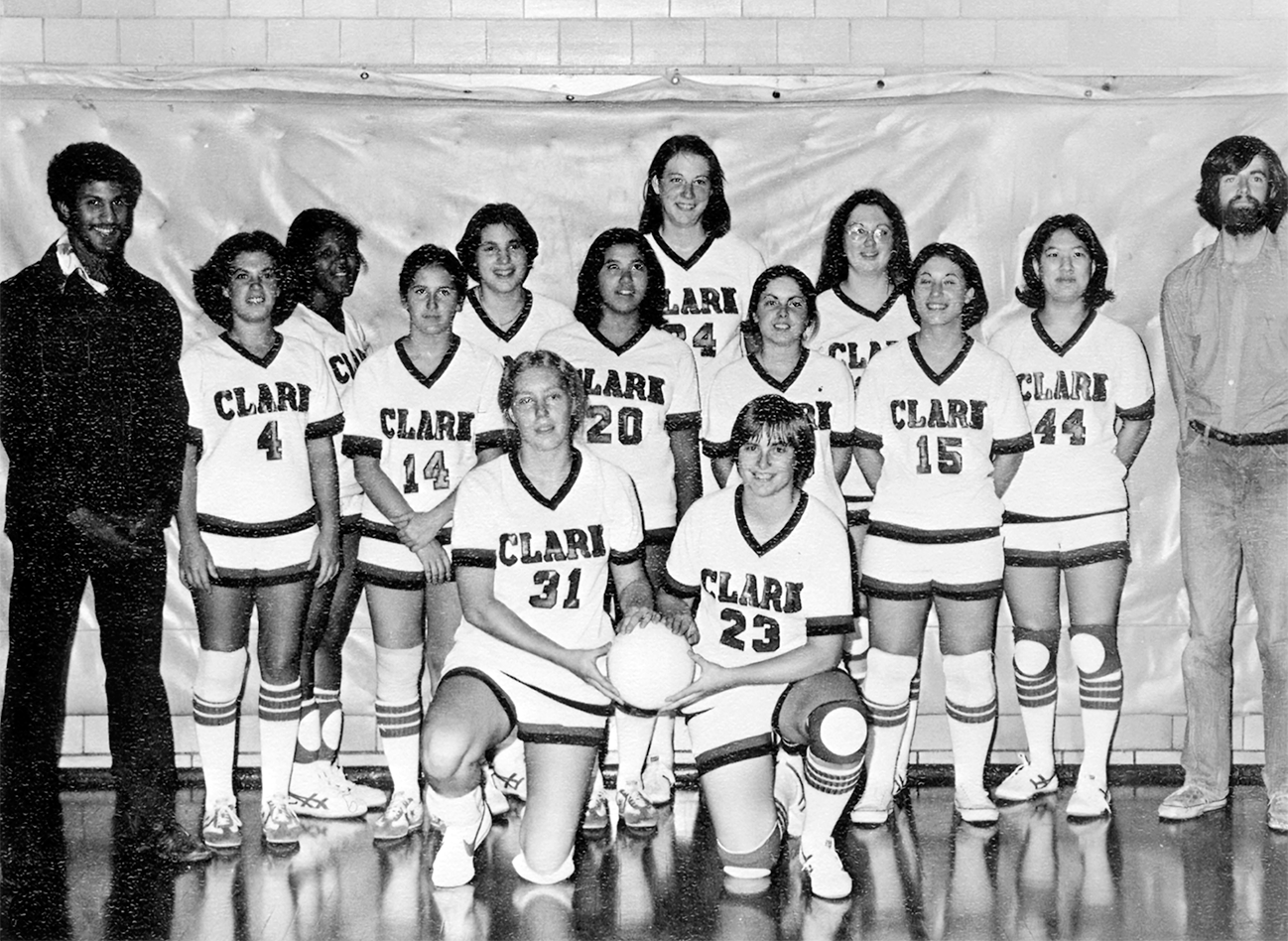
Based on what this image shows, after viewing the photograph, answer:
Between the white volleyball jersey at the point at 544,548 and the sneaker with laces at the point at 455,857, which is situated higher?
the white volleyball jersey at the point at 544,548

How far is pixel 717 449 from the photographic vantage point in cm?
488

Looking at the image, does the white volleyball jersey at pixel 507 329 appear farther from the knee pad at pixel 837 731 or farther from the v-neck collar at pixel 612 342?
the knee pad at pixel 837 731

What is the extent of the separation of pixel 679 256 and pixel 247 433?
147 centimetres

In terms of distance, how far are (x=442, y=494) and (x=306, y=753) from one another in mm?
940

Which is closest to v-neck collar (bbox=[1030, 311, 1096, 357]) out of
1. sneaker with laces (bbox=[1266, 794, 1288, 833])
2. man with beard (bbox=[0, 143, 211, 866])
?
sneaker with laces (bbox=[1266, 794, 1288, 833])

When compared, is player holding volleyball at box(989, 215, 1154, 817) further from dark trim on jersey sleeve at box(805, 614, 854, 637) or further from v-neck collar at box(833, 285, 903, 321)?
dark trim on jersey sleeve at box(805, 614, 854, 637)

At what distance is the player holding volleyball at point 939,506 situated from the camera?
4738 millimetres

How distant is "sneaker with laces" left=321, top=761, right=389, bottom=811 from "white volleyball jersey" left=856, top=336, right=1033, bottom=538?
1783 mm

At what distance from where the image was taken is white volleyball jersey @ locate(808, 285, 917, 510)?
506cm

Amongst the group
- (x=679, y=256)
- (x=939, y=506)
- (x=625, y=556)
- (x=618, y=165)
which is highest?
(x=618, y=165)

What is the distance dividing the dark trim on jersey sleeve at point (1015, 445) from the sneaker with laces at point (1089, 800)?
3.41 ft

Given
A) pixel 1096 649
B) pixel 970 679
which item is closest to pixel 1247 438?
pixel 1096 649

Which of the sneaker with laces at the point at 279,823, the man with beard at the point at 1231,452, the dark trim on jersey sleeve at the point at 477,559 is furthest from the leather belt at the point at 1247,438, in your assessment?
the sneaker with laces at the point at 279,823

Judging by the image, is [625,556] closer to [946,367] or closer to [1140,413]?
[946,367]
